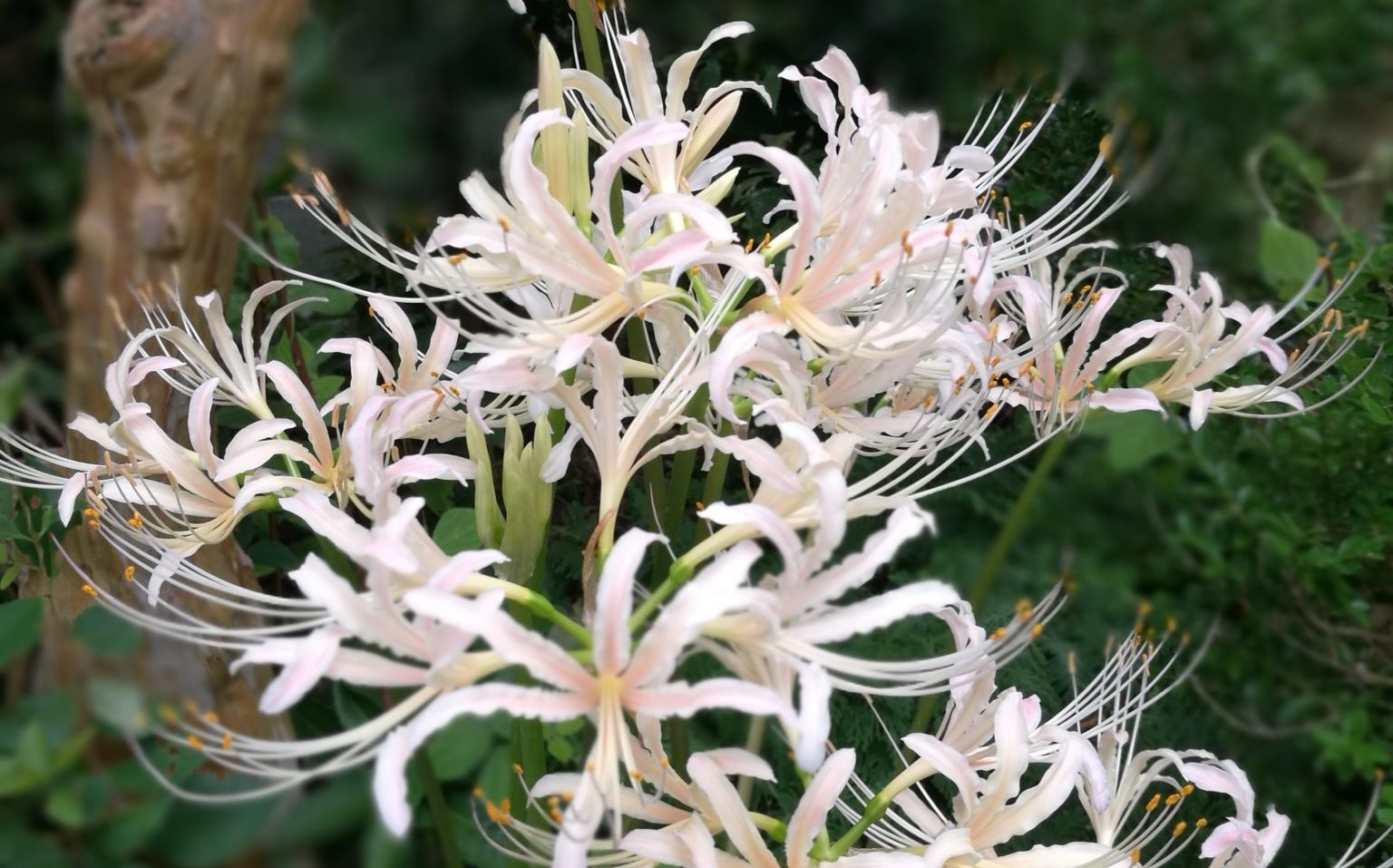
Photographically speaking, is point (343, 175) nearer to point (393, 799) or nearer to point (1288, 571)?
point (1288, 571)

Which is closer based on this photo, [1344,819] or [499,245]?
[499,245]

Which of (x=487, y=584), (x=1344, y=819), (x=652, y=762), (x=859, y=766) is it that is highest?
(x=487, y=584)

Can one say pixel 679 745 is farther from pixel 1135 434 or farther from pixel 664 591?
pixel 1135 434

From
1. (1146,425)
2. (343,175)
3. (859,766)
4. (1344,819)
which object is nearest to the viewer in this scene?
(859,766)

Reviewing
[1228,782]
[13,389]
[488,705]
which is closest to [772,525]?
[488,705]

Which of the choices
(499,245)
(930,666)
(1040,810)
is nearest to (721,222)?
(499,245)

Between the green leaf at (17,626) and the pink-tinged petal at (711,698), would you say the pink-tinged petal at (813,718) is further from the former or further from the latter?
the green leaf at (17,626)

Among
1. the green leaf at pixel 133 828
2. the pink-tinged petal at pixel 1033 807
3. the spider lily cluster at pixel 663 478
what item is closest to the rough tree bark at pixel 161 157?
the green leaf at pixel 133 828

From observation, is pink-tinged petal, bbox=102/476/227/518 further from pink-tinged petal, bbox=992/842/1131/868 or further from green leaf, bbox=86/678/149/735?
pink-tinged petal, bbox=992/842/1131/868
